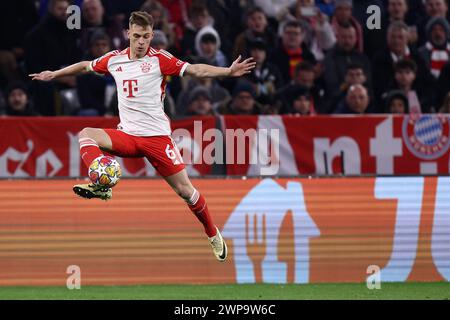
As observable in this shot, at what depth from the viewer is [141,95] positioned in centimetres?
1278

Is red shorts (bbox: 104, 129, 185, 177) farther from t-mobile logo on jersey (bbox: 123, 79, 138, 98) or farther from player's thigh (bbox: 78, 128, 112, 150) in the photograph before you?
t-mobile logo on jersey (bbox: 123, 79, 138, 98)

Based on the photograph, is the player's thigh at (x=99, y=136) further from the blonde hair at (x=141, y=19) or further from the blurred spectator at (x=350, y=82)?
the blurred spectator at (x=350, y=82)

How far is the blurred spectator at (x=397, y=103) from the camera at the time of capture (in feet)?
60.8

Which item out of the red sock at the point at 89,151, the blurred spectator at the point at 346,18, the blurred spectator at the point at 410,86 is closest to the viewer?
the red sock at the point at 89,151

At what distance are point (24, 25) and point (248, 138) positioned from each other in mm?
5569

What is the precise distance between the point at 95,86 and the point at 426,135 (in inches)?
206

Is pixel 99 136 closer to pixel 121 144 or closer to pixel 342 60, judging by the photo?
pixel 121 144

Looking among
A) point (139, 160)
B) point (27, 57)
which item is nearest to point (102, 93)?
point (27, 57)

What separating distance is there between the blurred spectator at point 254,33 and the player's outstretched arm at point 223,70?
7.12 meters

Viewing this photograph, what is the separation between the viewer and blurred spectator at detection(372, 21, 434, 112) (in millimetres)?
19781

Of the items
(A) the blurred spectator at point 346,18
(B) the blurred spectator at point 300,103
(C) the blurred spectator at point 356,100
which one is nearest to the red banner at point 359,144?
(C) the blurred spectator at point 356,100

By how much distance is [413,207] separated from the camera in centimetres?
1582

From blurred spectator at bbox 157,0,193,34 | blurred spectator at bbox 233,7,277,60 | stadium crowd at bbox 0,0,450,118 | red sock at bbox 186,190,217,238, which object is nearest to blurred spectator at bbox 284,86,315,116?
stadium crowd at bbox 0,0,450,118

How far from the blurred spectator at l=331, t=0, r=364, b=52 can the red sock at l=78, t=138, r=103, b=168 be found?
8.35 metres
